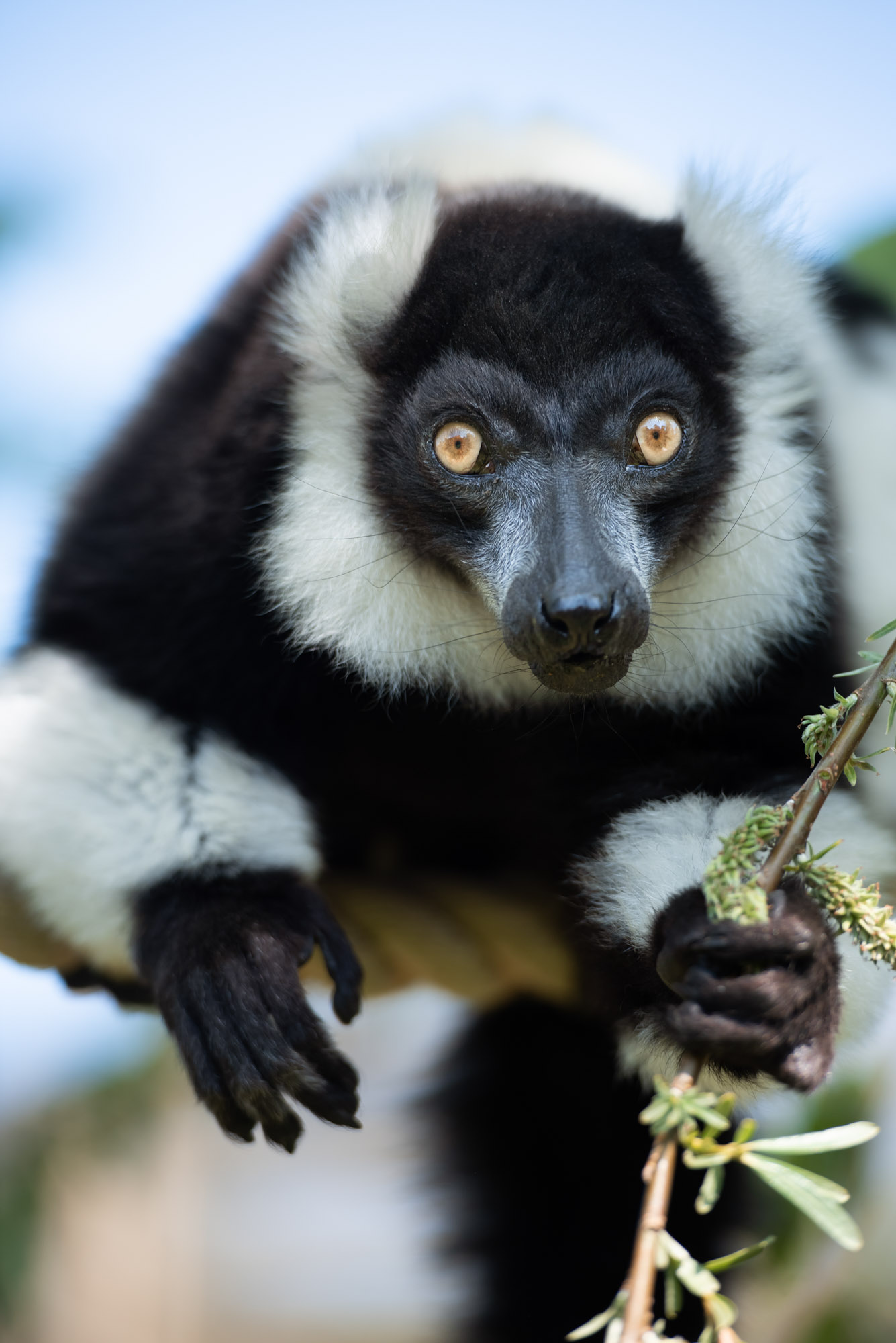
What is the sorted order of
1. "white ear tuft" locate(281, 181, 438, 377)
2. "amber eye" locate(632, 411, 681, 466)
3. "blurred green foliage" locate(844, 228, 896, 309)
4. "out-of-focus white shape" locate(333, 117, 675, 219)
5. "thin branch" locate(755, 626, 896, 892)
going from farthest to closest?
1. "out-of-focus white shape" locate(333, 117, 675, 219)
2. "blurred green foliage" locate(844, 228, 896, 309)
3. "white ear tuft" locate(281, 181, 438, 377)
4. "amber eye" locate(632, 411, 681, 466)
5. "thin branch" locate(755, 626, 896, 892)

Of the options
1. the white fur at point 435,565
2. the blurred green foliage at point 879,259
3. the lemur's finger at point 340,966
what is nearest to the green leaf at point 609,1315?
the lemur's finger at point 340,966

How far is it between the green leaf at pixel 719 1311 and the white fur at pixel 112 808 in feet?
5.46

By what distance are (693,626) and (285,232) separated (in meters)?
1.35

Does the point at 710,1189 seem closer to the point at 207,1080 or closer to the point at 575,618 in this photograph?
the point at 575,618

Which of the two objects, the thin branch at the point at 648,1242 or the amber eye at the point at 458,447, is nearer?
the thin branch at the point at 648,1242

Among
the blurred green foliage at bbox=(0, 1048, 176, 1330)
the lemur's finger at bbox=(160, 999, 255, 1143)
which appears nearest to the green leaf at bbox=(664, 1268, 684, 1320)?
the lemur's finger at bbox=(160, 999, 255, 1143)

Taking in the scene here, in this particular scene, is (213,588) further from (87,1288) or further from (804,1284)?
(87,1288)

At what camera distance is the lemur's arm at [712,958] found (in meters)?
1.59

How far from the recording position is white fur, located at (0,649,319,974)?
2541 mm

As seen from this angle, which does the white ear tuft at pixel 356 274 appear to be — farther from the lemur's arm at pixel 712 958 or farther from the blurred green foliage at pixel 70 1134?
the blurred green foliage at pixel 70 1134

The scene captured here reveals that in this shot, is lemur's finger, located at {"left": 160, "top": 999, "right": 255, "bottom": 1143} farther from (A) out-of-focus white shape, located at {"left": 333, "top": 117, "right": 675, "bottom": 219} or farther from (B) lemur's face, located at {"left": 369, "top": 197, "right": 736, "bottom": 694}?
(A) out-of-focus white shape, located at {"left": 333, "top": 117, "right": 675, "bottom": 219}

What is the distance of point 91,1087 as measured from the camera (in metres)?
4.66

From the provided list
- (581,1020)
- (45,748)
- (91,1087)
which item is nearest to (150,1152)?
(91,1087)

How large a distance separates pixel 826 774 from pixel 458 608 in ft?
4.49
